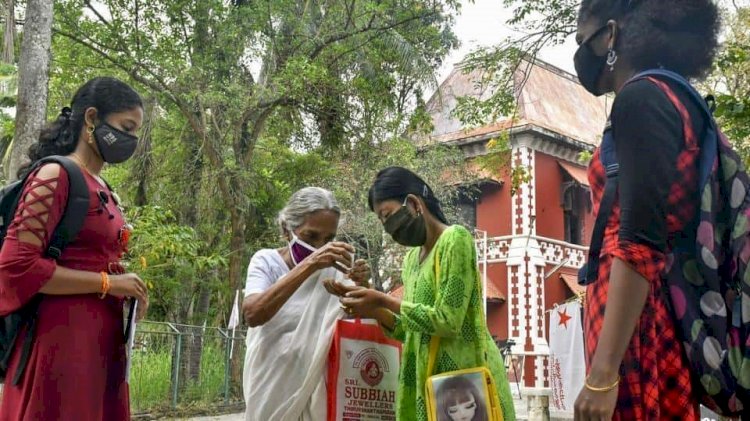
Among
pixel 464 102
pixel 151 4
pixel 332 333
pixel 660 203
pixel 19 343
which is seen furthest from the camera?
pixel 151 4

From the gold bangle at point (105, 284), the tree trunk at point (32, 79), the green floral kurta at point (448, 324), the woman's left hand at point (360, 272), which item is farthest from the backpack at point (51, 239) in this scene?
the tree trunk at point (32, 79)

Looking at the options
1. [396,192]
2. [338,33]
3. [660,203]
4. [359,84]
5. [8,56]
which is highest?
[338,33]

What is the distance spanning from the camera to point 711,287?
1.71 meters

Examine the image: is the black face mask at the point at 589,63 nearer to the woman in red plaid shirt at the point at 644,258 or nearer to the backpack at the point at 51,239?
the woman in red plaid shirt at the point at 644,258

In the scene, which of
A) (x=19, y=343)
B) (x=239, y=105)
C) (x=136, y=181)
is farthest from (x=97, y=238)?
(x=136, y=181)

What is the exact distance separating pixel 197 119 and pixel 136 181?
7.02ft

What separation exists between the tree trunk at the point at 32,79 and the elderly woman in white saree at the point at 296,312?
4411 mm

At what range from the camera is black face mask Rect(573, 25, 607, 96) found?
2.05m

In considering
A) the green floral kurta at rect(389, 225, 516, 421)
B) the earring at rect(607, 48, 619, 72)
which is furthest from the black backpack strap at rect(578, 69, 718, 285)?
the green floral kurta at rect(389, 225, 516, 421)

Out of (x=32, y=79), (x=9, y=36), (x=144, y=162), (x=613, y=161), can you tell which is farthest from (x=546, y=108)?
(x=613, y=161)

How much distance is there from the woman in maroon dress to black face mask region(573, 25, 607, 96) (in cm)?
165

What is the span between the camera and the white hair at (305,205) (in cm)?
336

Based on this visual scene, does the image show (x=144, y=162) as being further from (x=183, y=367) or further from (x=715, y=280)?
(x=715, y=280)

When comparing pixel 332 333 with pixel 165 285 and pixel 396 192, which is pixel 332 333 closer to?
pixel 396 192
